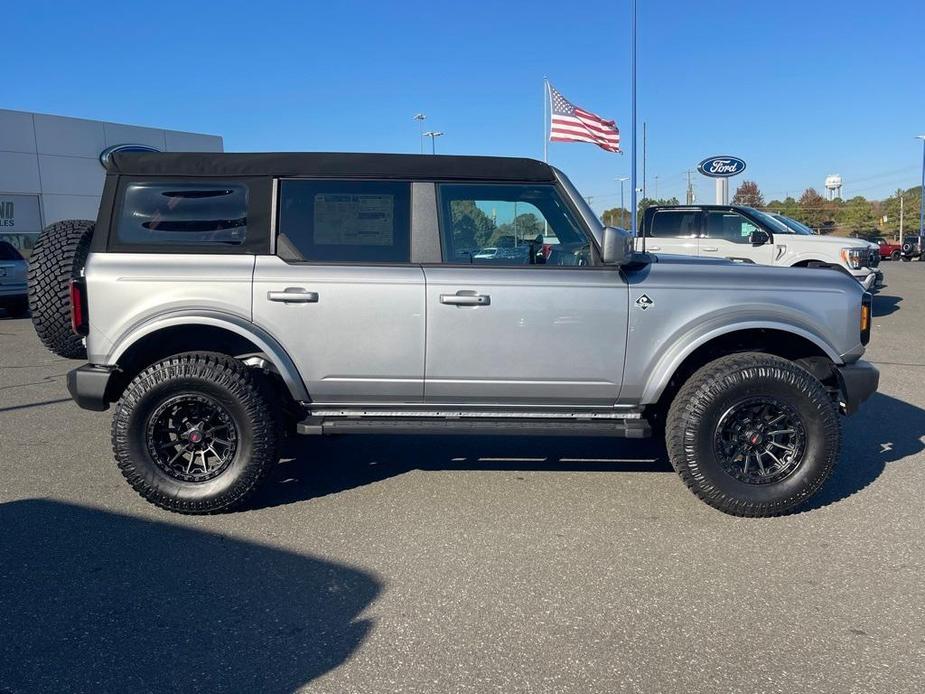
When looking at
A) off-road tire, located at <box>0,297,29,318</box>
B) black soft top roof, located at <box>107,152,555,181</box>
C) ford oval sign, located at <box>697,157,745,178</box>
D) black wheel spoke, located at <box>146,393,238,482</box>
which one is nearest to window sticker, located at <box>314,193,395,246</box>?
black soft top roof, located at <box>107,152,555,181</box>

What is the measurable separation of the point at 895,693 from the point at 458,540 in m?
2.07

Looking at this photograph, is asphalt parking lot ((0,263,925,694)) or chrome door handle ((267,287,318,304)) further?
chrome door handle ((267,287,318,304))

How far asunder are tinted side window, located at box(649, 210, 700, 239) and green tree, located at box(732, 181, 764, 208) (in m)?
57.4

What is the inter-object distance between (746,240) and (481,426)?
9780 mm

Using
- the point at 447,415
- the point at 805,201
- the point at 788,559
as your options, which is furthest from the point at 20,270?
the point at 805,201

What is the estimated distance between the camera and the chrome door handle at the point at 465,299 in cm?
424

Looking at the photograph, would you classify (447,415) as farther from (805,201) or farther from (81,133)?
(805,201)

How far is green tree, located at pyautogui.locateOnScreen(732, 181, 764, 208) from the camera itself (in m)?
66.9

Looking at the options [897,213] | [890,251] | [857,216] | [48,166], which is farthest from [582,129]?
[897,213]

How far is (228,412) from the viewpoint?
4.27 meters

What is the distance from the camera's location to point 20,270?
45.3ft

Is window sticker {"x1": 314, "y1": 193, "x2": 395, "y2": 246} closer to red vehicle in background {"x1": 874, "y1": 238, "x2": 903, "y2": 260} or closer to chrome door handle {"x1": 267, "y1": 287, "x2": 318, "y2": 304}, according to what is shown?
chrome door handle {"x1": 267, "y1": 287, "x2": 318, "y2": 304}

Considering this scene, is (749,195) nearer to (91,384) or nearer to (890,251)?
(890,251)

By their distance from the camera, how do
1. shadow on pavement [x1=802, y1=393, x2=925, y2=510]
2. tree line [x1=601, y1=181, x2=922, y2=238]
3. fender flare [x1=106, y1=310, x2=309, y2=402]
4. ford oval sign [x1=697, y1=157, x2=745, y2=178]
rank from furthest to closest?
tree line [x1=601, y1=181, x2=922, y2=238] → ford oval sign [x1=697, y1=157, x2=745, y2=178] → shadow on pavement [x1=802, y1=393, x2=925, y2=510] → fender flare [x1=106, y1=310, x2=309, y2=402]
